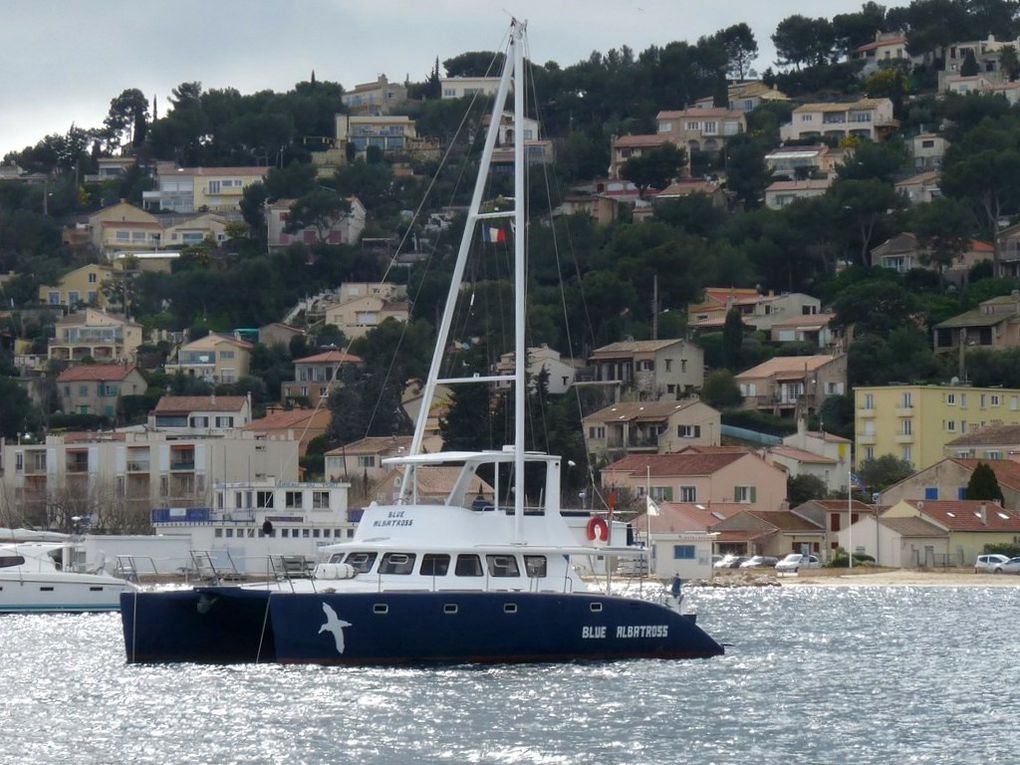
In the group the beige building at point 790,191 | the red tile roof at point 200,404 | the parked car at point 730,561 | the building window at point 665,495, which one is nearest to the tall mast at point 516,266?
the parked car at point 730,561

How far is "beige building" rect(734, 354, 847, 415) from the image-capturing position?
357ft

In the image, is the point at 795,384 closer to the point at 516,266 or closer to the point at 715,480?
the point at 715,480

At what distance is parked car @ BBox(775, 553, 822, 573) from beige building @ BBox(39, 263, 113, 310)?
76.0 m

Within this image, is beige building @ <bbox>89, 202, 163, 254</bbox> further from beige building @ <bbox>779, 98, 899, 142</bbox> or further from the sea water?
the sea water

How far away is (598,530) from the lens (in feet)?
143

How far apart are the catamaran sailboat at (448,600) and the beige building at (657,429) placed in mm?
58574

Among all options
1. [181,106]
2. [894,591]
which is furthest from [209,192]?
[894,591]

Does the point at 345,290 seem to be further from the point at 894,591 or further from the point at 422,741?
the point at 422,741

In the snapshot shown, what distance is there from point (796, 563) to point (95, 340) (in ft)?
206

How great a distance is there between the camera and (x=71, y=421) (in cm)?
12006

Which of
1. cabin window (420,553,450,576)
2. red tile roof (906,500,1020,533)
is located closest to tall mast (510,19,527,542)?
cabin window (420,553,450,576)

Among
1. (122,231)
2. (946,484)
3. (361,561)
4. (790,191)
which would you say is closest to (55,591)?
(361,561)

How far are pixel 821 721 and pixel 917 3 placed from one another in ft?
507

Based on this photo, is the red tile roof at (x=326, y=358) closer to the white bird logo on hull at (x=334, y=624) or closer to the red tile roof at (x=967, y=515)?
the red tile roof at (x=967, y=515)
